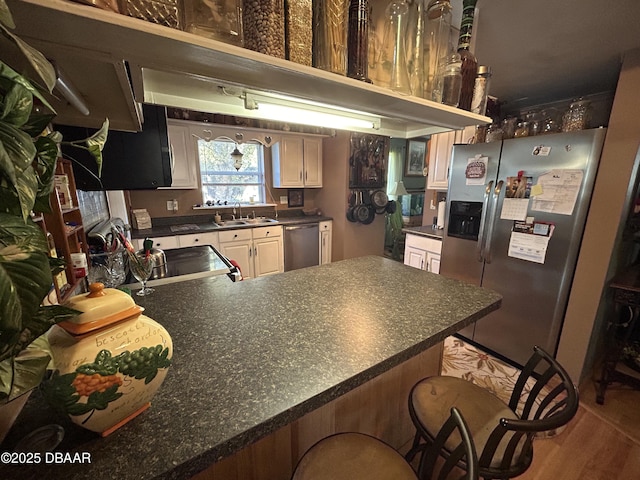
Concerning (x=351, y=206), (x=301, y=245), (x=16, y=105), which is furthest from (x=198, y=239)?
(x=16, y=105)

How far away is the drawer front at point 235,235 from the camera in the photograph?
3.39 metres

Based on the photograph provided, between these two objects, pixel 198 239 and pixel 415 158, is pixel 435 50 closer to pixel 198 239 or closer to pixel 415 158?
pixel 198 239

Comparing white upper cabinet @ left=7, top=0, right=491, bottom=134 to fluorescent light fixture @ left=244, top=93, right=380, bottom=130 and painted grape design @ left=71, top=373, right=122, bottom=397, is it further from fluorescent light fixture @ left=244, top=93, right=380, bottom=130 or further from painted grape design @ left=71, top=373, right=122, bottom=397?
painted grape design @ left=71, top=373, right=122, bottom=397

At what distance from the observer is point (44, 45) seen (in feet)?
1.86

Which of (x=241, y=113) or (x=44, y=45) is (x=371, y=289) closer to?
(x=241, y=113)

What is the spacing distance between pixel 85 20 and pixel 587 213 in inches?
98.5

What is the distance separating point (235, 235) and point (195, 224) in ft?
2.23

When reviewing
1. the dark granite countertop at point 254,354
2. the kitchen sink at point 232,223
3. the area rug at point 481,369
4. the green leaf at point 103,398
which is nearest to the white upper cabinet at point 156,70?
the green leaf at point 103,398

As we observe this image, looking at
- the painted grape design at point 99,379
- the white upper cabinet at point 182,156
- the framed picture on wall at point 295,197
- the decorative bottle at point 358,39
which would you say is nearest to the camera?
the painted grape design at point 99,379

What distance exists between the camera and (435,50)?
1.07 m

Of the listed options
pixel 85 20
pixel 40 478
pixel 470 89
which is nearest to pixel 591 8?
pixel 470 89

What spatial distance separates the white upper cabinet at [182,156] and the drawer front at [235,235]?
770 millimetres

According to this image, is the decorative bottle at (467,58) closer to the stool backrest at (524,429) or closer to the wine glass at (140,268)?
the stool backrest at (524,429)

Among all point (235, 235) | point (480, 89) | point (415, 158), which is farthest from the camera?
point (415, 158)
